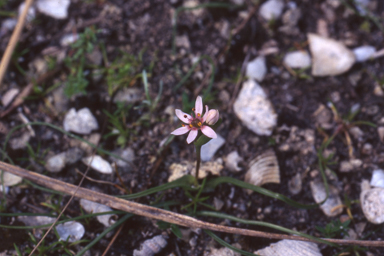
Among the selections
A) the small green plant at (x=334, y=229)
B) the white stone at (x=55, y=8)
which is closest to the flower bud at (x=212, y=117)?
the small green plant at (x=334, y=229)

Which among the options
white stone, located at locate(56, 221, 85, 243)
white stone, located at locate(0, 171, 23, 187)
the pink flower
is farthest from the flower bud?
white stone, located at locate(0, 171, 23, 187)

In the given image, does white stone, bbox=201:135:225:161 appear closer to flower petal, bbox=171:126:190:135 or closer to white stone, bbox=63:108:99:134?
flower petal, bbox=171:126:190:135

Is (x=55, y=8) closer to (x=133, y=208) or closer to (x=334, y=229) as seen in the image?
(x=133, y=208)

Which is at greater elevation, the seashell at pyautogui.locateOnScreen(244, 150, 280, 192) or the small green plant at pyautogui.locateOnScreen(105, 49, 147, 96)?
the small green plant at pyautogui.locateOnScreen(105, 49, 147, 96)

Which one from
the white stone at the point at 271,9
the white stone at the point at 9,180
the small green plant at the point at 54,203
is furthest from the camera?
the white stone at the point at 271,9

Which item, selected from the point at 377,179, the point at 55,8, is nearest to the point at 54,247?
the point at 55,8

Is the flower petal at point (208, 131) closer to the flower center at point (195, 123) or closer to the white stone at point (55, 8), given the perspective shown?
the flower center at point (195, 123)
